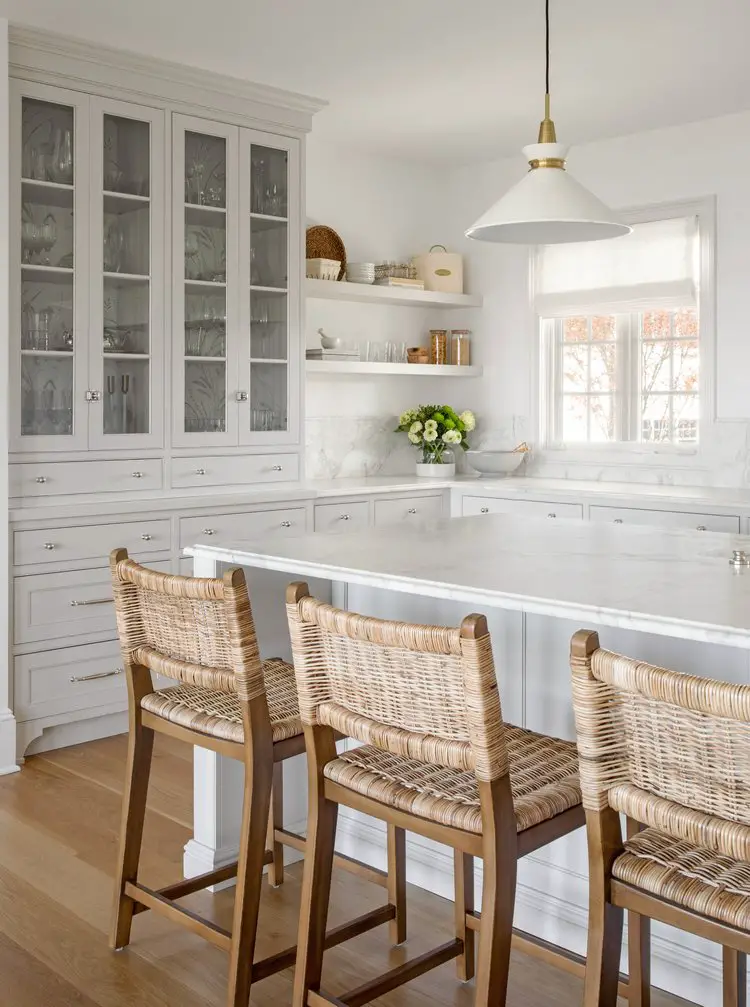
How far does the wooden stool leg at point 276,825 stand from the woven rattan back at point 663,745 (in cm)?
132

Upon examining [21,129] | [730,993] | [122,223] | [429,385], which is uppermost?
[21,129]

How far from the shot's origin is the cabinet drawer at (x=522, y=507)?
4.99 metres

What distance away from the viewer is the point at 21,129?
3.89 m

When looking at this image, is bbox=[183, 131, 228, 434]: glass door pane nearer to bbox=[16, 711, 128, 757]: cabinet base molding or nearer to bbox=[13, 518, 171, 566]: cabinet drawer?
bbox=[13, 518, 171, 566]: cabinet drawer

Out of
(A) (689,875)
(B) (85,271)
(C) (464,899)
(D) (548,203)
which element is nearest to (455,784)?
(A) (689,875)

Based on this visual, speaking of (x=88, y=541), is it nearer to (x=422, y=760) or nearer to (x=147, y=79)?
(x=147, y=79)

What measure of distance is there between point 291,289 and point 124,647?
2791mm

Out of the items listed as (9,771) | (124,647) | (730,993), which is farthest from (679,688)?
(9,771)

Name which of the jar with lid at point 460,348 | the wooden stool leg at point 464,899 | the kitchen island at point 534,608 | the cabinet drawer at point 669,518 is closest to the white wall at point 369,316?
the jar with lid at point 460,348

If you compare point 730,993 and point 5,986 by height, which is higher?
point 730,993

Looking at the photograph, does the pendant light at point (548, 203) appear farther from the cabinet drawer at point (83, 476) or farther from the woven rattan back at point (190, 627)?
the cabinet drawer at point (83, 476)

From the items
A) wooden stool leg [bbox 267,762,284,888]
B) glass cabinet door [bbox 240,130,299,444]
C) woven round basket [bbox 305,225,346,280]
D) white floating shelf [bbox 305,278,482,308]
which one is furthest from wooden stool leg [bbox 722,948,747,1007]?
woven round basket [bbox 305,225,346,280]

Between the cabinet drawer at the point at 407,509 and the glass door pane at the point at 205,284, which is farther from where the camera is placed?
the cabinet drawer at the point at 407,509

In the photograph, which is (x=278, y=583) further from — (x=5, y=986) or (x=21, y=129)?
(x=21, y=129)
